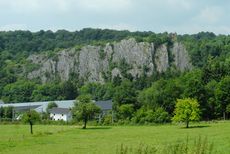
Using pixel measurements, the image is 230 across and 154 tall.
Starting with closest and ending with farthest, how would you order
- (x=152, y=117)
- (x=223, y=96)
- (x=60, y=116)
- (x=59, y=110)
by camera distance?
(x=152, y=117) → (x=223, y=96) → (x=60, y=116) → (x=59, y=110)

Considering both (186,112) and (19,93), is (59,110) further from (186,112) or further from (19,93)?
(186,112)

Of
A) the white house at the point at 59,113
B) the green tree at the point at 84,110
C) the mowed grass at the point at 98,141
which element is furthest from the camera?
the white house at the point at 59,113

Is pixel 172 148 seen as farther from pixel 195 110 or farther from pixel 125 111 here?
pixel 125 111

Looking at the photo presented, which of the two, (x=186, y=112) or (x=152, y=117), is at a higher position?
(x=186, y=112)

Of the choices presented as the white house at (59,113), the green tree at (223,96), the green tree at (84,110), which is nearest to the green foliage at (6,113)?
the white house at (59,113)

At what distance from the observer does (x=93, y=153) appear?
33.8 metres

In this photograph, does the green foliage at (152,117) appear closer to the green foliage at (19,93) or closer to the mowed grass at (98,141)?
the mowed grass at (98,141)

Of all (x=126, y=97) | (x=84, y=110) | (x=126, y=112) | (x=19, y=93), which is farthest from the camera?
(x=19, y=93)

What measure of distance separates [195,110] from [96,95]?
106428 mm

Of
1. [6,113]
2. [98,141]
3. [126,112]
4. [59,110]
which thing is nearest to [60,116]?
[59,110]

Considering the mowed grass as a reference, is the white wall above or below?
below

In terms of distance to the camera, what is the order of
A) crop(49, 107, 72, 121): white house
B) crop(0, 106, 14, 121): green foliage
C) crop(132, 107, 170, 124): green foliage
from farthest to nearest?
crop(49, 107, 72, 121): white house, crop(0, 106, 14, 121): green foliage, crop(132, 107, 170, 124): green foliage

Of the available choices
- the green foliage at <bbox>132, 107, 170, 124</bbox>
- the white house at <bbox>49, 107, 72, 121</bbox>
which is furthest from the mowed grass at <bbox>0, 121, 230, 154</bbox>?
the white house at <bbox>49, 107, 72, 121</bbox>

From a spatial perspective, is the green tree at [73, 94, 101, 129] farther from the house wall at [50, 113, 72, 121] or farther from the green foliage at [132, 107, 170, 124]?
the house wall at [50, 113, 72, 121]
